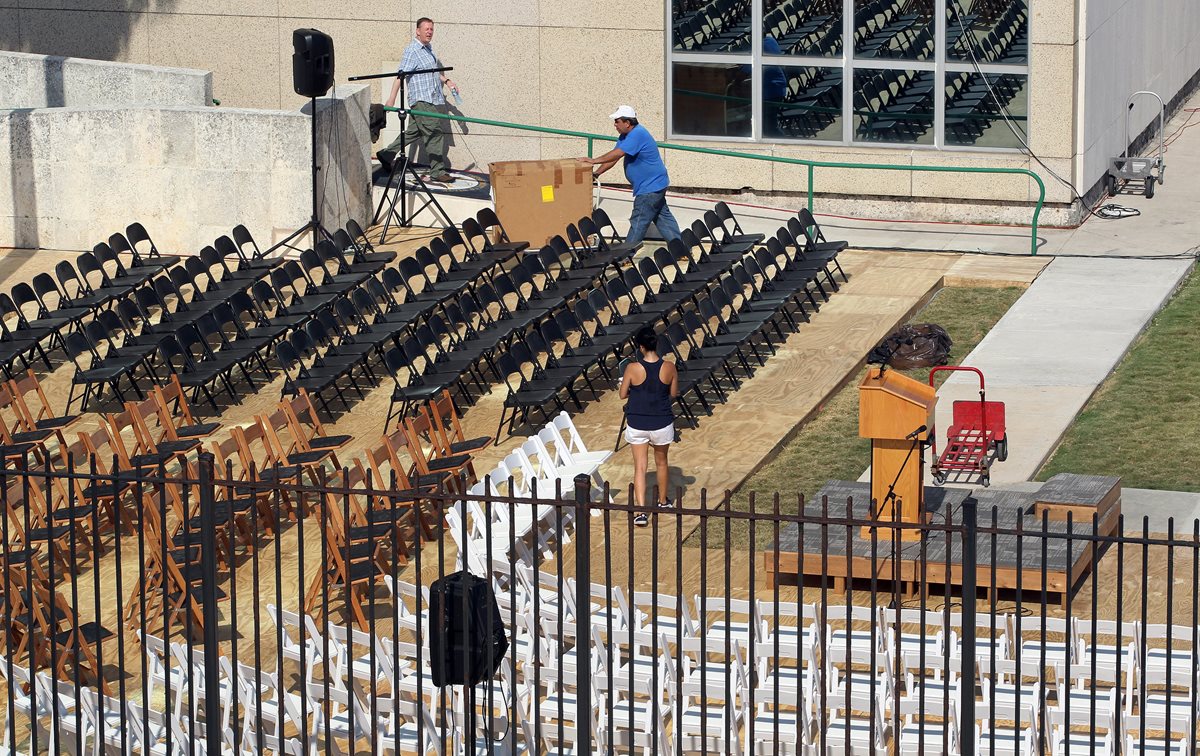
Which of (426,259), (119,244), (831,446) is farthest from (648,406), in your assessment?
(119,244)

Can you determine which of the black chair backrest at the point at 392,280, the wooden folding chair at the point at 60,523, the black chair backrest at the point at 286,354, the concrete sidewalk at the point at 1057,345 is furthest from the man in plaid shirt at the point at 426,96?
the wooden folding chair at the point at 60,523

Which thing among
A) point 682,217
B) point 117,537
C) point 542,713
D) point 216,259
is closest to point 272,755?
point 542,713

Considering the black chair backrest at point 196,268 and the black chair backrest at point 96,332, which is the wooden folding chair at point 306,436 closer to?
the black chair backrest at point 96,332

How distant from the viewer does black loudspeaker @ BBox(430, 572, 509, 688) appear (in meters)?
7.41

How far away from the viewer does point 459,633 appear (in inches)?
294

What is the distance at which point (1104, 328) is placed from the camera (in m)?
17.0

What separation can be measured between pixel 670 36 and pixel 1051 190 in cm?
410

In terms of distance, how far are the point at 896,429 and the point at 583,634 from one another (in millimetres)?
4193

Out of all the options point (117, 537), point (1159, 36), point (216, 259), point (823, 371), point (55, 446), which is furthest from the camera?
point (1159, 36)

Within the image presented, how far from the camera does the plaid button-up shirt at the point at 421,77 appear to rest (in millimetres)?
21547

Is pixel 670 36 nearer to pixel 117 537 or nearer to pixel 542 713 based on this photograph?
pixel 542 713

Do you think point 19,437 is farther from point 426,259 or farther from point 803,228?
point 803,228

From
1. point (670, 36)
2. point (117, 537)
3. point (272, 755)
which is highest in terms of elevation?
point (670, 36)

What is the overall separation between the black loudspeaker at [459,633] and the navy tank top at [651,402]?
5.27 meters
